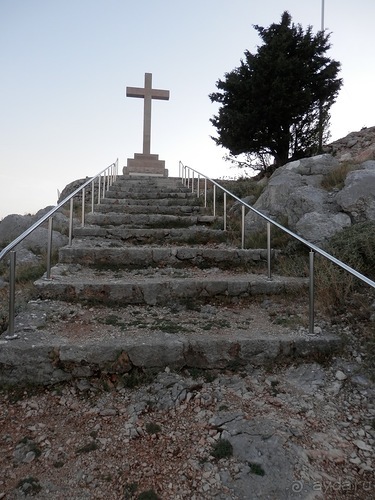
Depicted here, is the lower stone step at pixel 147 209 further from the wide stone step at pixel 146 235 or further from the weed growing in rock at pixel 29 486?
the weed growing in rock at pixel 29 486

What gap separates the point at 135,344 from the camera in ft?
8.16

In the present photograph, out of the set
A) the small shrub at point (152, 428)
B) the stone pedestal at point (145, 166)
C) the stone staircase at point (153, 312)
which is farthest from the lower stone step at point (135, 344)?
the stone pedestal at point (145, 166)

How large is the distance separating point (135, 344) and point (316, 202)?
11.9 feet

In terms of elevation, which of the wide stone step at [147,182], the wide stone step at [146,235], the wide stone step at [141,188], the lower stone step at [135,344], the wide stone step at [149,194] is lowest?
the lower stone step at [135,344]

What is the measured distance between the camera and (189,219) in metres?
5.96

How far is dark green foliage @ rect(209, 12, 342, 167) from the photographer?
8586mm

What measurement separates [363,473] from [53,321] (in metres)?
2.40

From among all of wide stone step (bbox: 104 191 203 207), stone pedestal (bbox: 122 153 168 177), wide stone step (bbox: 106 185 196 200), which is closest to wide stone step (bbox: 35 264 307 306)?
wide stone step (bbox: 104 191 203 207)

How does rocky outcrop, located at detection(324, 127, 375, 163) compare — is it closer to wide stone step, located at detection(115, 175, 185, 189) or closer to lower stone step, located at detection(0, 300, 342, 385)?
wide stone step, located at detection(115, 175, 185, 189)

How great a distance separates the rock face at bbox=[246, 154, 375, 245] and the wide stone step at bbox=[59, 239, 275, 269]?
0.73 m

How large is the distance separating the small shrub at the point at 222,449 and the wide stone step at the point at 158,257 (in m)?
2.62

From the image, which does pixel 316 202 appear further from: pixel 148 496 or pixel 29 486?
pixel 29 486

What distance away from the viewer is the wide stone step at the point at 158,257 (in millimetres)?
4250

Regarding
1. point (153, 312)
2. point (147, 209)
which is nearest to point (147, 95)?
point (147, 209)
